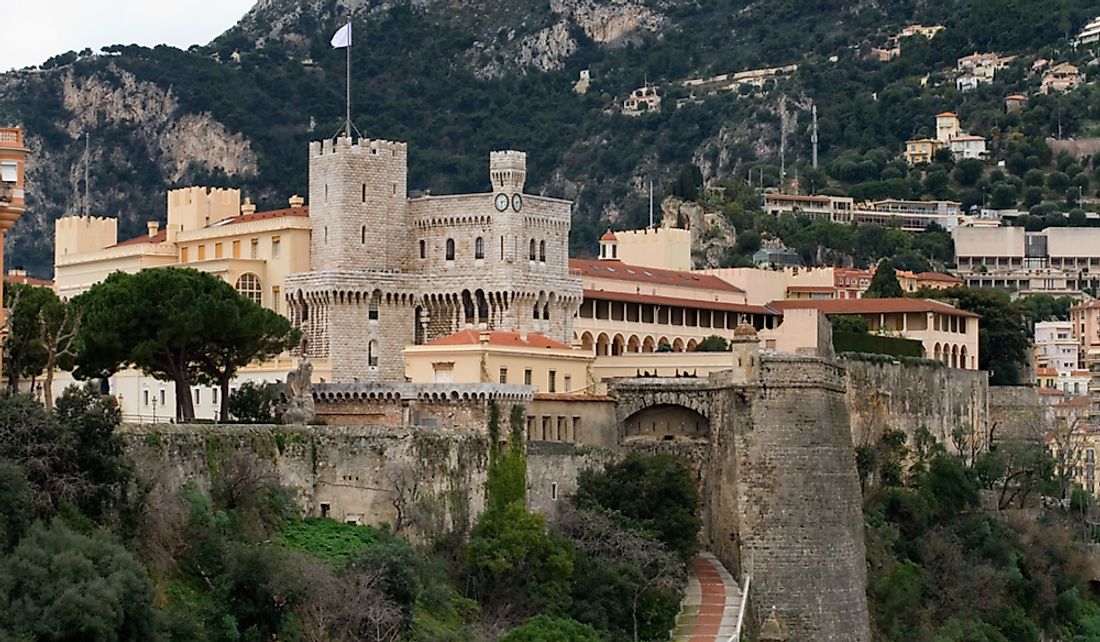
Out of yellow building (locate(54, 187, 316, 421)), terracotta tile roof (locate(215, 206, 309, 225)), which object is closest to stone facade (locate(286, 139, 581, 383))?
yellow building (locate(54, 187, 316, 421))

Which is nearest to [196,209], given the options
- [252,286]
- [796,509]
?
[252,286]

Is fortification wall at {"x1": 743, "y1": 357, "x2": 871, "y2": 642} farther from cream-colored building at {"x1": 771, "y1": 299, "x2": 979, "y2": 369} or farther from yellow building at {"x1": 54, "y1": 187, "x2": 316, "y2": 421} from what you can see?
cream-colored building at {"x1": 771, "y1": 299, "x2": 979, "y2": 369}

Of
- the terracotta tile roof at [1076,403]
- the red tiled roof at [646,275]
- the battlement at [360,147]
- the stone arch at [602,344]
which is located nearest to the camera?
the battlement at [360,147]

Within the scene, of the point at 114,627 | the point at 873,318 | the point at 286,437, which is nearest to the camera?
the point at 114,627

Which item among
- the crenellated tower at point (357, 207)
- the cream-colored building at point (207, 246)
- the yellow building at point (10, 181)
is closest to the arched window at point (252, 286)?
the cream-colored building at point (207, 246)

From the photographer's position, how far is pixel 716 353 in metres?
82.3

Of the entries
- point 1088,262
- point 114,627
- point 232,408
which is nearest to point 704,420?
point 232,408

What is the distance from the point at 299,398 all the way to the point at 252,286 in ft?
57.1

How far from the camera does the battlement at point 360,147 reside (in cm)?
8319

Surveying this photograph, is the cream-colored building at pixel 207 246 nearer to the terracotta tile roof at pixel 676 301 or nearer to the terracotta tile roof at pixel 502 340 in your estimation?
the terracotta tile roof at pixel 502 340

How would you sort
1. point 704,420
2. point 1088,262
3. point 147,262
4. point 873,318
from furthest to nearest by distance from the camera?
point 1088,262 < point 873,318 < point 147,262 < point 704,420

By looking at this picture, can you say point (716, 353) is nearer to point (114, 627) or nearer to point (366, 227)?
point (366, 227)

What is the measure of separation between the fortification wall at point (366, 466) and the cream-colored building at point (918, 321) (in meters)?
33.5

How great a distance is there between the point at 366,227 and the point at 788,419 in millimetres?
15898
